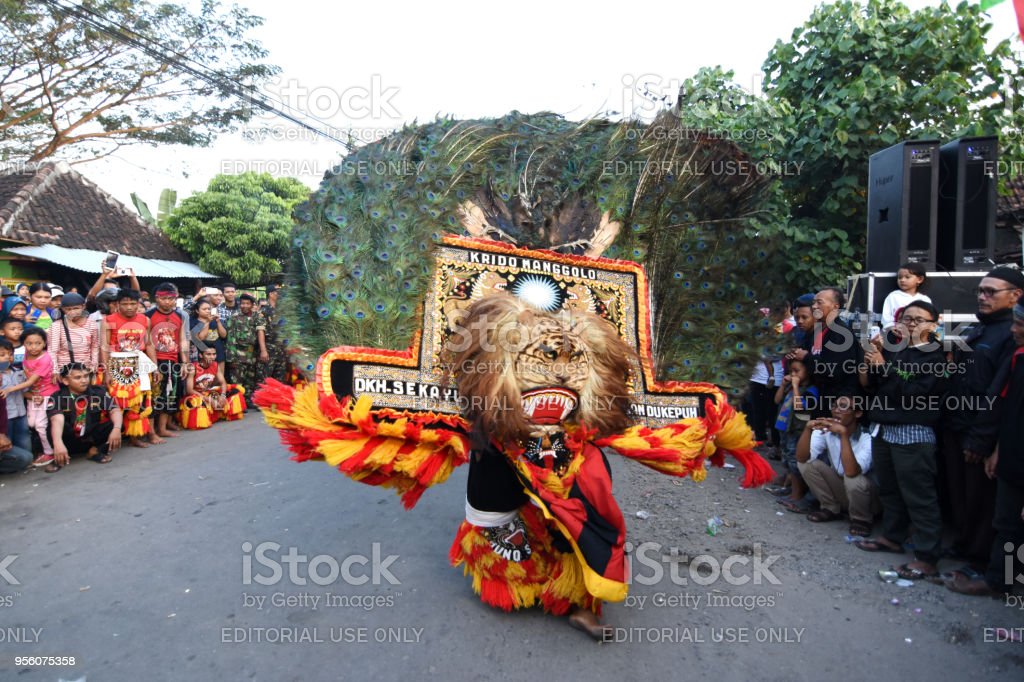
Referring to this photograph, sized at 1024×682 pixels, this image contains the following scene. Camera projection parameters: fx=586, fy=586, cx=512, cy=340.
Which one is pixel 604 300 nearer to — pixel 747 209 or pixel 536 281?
pixel 536 281

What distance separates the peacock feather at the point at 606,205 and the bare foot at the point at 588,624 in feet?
4.55

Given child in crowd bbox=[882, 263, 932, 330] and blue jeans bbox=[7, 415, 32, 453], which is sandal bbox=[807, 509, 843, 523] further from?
blue jeans bbox=[7, 415, 32, 453]

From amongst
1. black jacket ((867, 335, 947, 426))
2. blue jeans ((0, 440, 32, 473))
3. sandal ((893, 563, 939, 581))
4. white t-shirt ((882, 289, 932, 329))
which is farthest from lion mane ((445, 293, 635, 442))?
blue jeans ((0, 440, 32, 473))

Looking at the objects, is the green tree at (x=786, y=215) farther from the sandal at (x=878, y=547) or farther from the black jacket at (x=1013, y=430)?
the black jacket at (x=1013, y=430)

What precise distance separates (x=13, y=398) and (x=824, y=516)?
698 centimetres

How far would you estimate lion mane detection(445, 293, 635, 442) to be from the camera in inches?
104

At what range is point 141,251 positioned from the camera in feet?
55.2

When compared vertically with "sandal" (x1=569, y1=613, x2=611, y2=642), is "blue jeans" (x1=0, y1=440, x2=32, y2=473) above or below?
above

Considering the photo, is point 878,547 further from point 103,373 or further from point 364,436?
point 103,373

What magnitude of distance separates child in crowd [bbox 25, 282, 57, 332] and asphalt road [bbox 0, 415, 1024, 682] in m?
2.47

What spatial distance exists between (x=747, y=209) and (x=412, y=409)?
2.39 m

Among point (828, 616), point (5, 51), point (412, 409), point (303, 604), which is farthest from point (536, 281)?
point (5, 51)

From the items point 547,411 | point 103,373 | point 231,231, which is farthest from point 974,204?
point 231,231

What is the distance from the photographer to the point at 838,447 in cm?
433
